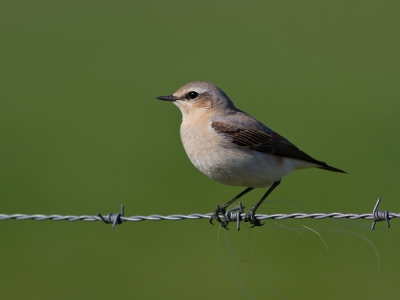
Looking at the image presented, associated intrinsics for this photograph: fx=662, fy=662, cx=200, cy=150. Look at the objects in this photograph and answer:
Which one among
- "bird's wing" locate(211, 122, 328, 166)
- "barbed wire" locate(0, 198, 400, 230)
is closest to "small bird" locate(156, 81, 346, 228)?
"bird's wing" locate(211, 122, 328, 166)

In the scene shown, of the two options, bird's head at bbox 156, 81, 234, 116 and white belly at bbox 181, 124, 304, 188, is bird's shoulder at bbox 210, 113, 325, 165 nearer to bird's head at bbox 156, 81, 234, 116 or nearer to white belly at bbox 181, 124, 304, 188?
white belly at bbox 181, 124, 304, 188

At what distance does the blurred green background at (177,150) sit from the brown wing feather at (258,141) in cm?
50

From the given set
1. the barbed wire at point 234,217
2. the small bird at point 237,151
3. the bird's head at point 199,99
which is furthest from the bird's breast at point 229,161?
the bird's head at point 199,99

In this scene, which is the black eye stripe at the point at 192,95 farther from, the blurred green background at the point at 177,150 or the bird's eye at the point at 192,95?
the blurred green background at the point at 177,150

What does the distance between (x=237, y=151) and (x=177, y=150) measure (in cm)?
591

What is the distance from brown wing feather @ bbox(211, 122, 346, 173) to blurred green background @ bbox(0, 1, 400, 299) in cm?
50

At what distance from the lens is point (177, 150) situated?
11859 millimetres

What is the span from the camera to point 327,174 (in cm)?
1084

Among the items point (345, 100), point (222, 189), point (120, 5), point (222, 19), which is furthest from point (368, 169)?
point (120, 5)

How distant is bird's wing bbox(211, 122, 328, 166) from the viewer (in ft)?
19.9

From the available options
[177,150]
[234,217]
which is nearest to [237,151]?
[234,217]

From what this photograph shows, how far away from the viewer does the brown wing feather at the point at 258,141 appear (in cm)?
606

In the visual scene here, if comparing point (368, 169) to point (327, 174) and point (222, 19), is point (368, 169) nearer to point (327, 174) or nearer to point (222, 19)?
point (327, 174)

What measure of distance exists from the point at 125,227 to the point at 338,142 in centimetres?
429
